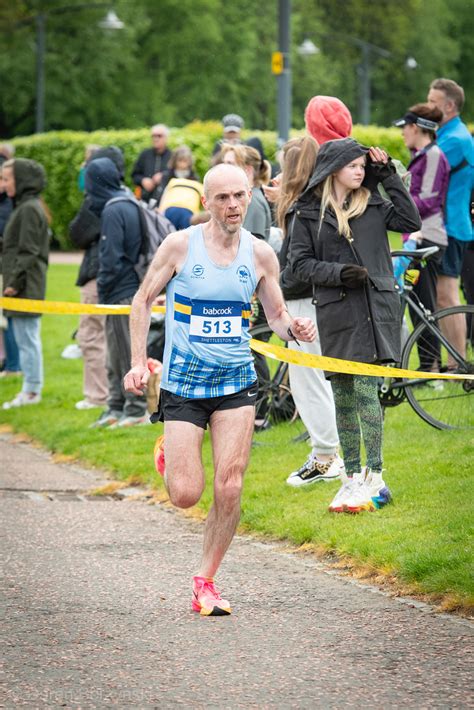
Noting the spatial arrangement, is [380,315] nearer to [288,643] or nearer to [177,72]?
[288,643]

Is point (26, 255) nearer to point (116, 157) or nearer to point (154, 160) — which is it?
point (116, 157)

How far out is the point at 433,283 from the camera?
35.8 ft

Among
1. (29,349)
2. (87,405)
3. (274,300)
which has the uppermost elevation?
(274,300)

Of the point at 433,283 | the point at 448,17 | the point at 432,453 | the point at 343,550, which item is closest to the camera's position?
the point at 343,550

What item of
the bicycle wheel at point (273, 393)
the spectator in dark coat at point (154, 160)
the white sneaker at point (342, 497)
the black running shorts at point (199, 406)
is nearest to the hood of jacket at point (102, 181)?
the bicycle wheel at point (273, 393)

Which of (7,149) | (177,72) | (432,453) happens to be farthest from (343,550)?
A: (177,72)

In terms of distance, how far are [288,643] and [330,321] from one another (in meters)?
2.68

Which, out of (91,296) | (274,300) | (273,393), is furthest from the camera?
(91,296)

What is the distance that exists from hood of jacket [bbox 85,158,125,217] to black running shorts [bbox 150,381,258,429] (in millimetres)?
5690

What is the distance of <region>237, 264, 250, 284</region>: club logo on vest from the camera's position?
244 inches

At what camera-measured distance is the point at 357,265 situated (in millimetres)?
7797

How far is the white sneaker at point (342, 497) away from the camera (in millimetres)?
7887

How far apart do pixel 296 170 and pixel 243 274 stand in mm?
2662

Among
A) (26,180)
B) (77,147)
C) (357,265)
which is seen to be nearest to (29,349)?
(26,180)
